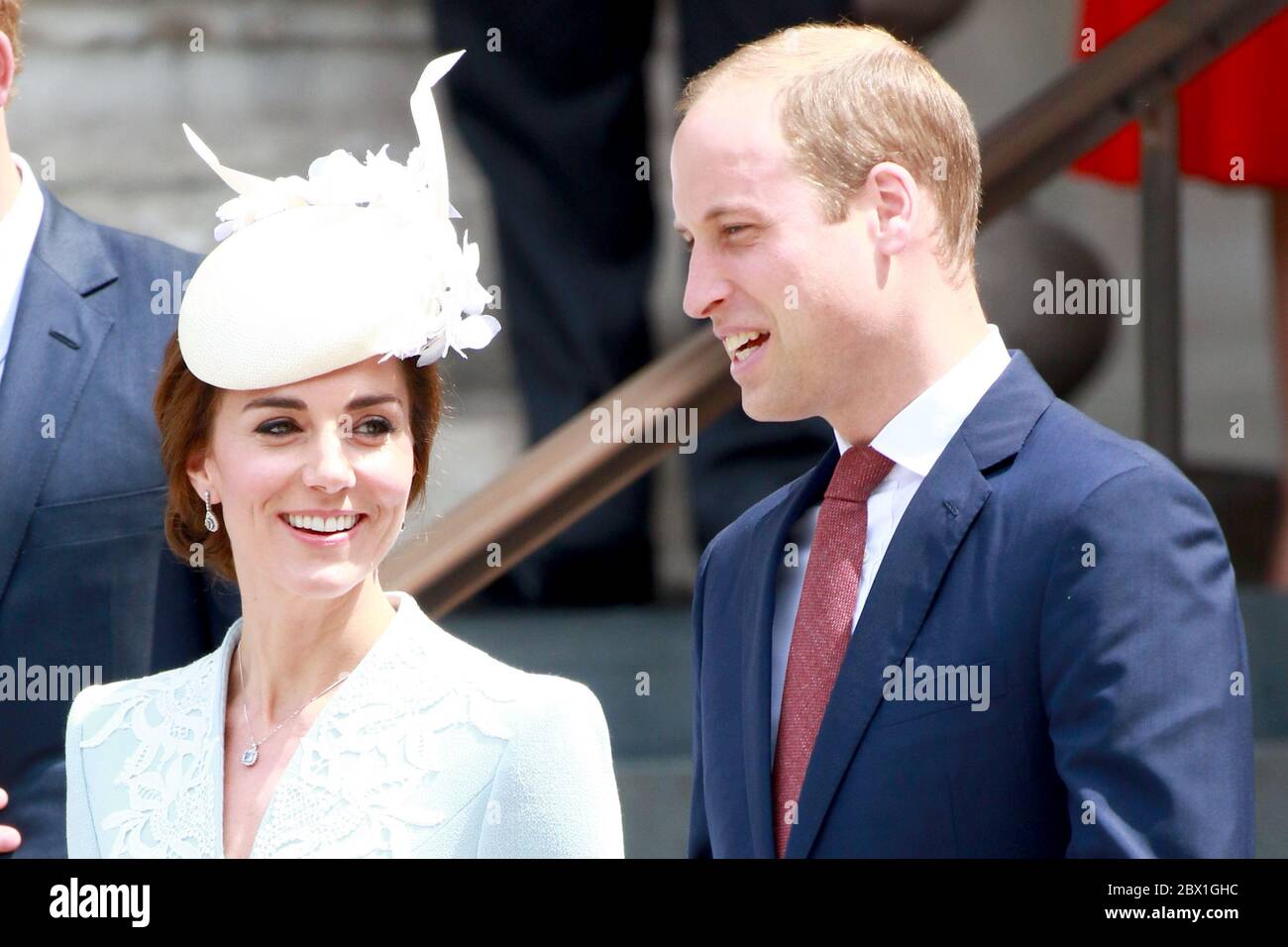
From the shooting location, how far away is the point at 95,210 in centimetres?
476

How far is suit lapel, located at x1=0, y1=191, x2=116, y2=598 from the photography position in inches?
100.0

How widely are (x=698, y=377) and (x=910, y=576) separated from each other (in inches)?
23.0

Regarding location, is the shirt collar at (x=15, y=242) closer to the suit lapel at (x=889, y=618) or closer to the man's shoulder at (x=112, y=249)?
the man's shoulder at (x=112, y=249)

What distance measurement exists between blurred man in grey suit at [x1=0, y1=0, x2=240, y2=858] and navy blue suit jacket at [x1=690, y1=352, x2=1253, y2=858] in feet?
2.73

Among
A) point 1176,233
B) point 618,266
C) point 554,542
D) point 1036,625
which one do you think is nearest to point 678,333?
point 618,266

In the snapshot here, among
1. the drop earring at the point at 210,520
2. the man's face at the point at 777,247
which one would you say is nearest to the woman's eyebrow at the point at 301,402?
the drop earring at the point at 210,520

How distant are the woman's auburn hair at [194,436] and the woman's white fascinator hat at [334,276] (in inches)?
1.3

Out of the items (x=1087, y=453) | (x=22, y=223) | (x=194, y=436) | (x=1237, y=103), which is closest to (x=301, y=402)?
(x=194, y=436)

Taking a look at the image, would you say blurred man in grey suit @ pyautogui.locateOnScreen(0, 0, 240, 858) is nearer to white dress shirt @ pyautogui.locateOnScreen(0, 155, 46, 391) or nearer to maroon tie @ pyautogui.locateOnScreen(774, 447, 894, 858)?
white dress shirt @ pyautogui.locateOnScreen(0, 155, 46, 391)

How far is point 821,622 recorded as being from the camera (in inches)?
83.3

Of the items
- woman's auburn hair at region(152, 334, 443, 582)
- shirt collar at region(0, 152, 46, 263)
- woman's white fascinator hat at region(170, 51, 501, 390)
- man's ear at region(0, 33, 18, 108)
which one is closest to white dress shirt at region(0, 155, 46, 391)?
shirt collar at region(0, 152, 46, 263)

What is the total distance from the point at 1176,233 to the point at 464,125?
153 cm

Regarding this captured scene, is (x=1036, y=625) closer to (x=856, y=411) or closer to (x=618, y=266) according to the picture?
(x=856, y=411)

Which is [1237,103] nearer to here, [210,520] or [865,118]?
[865,118]
